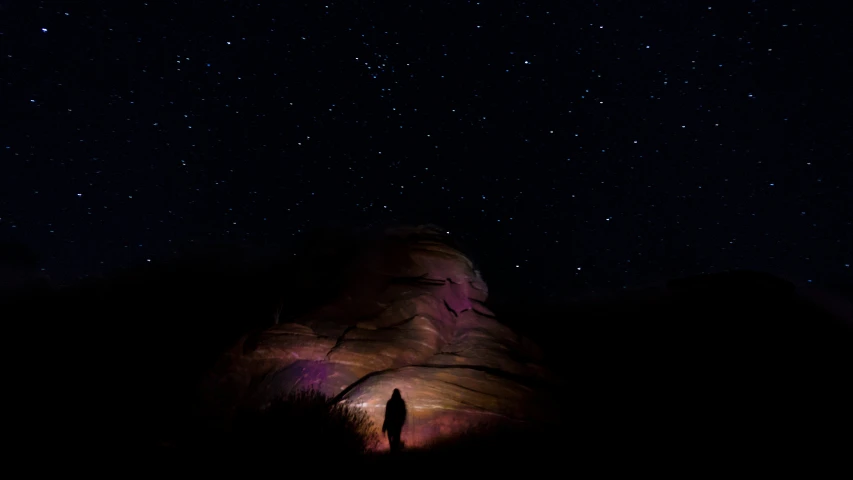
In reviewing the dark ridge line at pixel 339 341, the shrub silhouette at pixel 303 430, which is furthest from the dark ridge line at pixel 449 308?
the shrub silhouette at pixel 303 430

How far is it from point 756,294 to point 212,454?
17686mm

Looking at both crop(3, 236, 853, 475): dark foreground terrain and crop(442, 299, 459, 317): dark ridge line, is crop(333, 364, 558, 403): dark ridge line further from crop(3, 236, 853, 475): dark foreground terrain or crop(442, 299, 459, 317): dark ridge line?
crop(442, 299, 459, 317): dark ridge line

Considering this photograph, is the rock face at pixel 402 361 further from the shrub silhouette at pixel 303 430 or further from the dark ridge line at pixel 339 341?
the shrub silhouette at pixel 303 430

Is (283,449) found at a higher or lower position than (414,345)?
lower

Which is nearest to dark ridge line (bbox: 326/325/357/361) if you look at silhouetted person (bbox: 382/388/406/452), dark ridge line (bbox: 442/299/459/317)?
silhouetted person (bbox: 382/388/406/452)

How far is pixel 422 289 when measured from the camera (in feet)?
42.3

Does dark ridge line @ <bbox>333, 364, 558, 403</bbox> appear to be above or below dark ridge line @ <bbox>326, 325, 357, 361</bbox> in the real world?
below

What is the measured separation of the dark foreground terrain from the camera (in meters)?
6.71

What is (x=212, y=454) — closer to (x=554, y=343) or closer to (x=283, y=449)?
(x=283, y=449)

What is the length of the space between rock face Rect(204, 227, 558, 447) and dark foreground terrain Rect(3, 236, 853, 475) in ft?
1.90

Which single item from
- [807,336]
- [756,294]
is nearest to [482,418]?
[807,336]

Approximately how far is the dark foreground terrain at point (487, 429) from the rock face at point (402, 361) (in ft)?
1.90

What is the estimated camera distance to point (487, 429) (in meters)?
7.52

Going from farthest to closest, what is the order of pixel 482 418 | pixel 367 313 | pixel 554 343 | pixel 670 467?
pixel 554 343 → pixel 367 313 → pixel 482 418 → pixel 670 467
